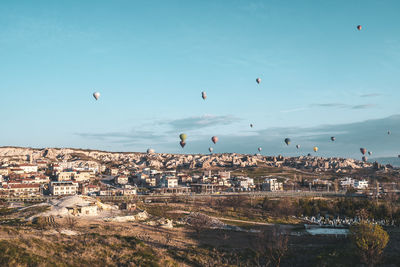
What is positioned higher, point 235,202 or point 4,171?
point 4,171

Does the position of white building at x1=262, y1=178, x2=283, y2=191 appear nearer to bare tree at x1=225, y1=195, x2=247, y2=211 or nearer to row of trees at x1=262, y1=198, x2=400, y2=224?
row of trees at x1=262, y1=198, x2=400, y2=224

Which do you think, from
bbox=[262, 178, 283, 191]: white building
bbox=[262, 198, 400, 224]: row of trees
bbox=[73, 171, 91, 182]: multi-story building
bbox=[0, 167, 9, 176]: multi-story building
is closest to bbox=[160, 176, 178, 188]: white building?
bbox=[73, 171, 91, 182]: multi-story building

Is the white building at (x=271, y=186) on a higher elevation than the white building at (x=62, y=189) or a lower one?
→ lower

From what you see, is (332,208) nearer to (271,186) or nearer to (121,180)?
(271,186)

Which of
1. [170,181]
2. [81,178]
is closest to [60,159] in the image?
[81,178]

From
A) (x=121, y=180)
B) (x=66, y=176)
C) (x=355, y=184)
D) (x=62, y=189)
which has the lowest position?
(x=355, y=184)

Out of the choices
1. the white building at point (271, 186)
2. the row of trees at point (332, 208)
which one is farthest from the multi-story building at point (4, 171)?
the row of trees at point (332, 208)

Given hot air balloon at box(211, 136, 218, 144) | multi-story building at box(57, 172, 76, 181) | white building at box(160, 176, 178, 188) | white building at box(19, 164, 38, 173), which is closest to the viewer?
hot air balloon at box(211, 136, 218, 144)

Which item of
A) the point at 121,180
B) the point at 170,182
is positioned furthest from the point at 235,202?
the point at 121,180

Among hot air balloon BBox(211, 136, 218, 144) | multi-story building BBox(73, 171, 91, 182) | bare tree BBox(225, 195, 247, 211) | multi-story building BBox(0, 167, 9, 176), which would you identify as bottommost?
bare tree BBox(225, 195, 247, 211)

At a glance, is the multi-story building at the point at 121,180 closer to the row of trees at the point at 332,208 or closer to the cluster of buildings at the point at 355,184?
the row of trees at the point at 332,208

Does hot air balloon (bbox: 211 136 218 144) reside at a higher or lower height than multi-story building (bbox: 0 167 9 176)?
higher

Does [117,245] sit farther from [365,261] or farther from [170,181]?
[170,181]
